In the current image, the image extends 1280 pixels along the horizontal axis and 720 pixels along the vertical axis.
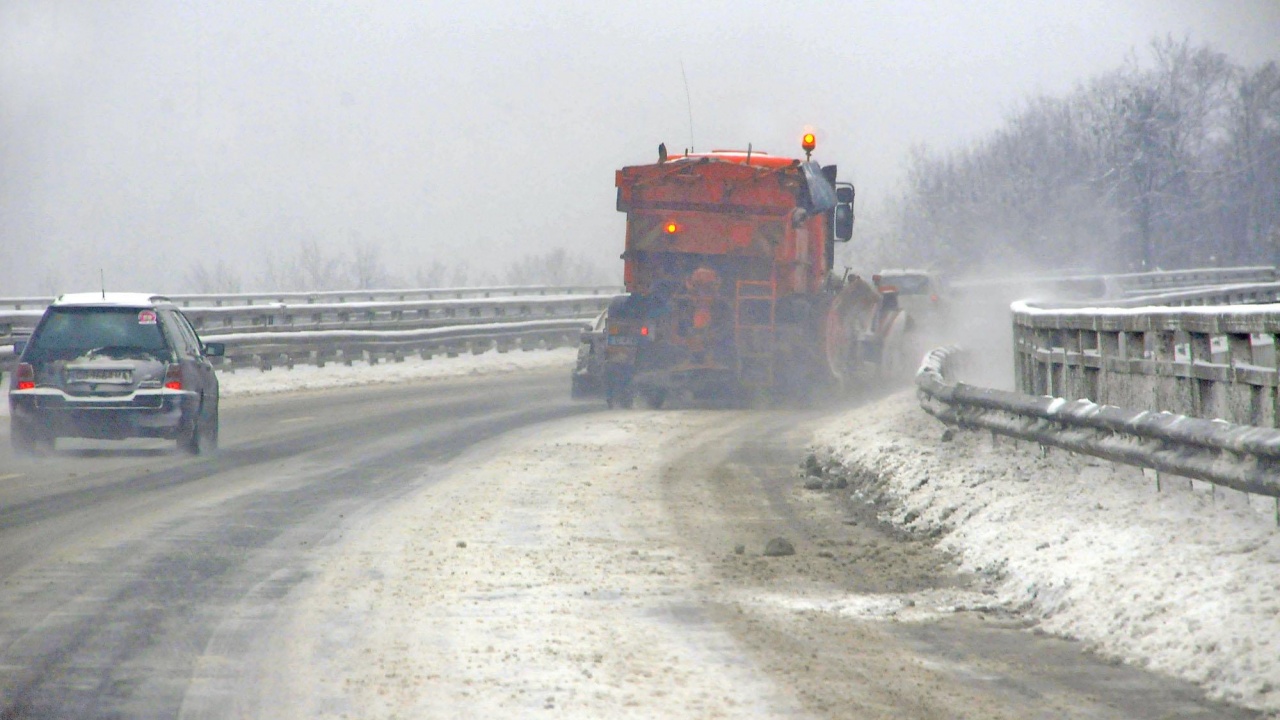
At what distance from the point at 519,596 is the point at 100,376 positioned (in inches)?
330

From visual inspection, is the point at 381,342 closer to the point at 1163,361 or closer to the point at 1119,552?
the point at 1163,361

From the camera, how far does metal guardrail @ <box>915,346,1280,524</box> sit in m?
7.20

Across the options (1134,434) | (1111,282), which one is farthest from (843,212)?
(1111,282)

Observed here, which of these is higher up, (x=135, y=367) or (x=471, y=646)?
(x=135, y=367)

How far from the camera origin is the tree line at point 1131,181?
3268 inches

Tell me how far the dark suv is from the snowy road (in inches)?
15.9

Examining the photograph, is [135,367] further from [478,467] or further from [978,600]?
[978,600]

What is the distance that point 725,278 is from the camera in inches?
798

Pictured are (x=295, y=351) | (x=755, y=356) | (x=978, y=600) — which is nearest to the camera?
(x=978, y=600)

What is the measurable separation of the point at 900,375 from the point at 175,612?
17.8m

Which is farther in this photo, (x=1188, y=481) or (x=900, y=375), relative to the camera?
(x=900, y=375)

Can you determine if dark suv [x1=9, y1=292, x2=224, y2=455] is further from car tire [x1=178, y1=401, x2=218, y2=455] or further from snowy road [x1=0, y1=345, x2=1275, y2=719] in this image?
snowy road [x1=0, y1=345, x2=1275, y2=719]

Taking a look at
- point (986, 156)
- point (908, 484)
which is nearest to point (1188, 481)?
point (908, 484)

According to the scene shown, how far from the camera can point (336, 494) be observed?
12.1 metres
